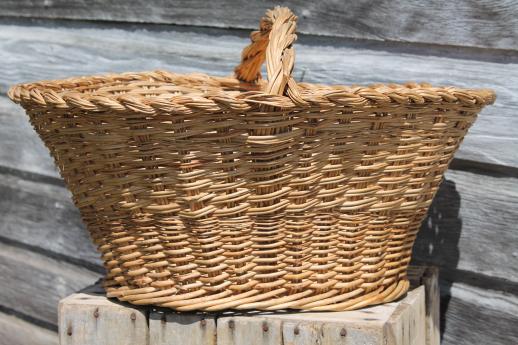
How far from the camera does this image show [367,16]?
161 cm

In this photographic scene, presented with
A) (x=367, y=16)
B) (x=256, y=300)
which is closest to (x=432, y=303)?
(x=256, y=300)

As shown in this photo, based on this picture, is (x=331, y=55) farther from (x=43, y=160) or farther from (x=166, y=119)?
(x=43, y=160)

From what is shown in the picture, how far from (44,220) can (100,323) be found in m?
0.87

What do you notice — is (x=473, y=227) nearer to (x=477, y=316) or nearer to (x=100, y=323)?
(x=477, y=316)

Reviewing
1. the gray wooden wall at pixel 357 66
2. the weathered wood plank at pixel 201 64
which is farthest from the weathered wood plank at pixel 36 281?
the weathered wood plank at pixel 201 64

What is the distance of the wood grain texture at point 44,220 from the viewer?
2084 mm

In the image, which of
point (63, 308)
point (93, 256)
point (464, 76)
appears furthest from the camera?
point (93, 256)

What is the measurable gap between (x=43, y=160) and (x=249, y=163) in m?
1.05

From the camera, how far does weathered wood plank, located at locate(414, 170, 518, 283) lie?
5.06 ft

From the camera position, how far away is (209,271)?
1.24 meters

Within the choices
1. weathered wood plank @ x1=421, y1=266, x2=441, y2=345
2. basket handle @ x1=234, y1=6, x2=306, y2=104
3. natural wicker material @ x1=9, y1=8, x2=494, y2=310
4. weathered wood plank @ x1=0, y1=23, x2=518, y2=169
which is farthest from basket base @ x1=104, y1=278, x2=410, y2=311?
weathered wood plank @ x1=0, y1=23, x2=518, y2=169

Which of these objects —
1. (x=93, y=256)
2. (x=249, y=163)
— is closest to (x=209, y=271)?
(x=249, y=163)

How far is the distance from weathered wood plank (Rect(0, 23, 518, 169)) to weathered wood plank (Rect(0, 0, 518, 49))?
0.10 ft

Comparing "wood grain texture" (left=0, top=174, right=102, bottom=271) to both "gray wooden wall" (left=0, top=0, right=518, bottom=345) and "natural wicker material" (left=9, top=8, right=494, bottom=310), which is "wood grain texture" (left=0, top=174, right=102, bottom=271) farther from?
"natural wicker material" (left=9, top=8, right=494, bottom=310)
